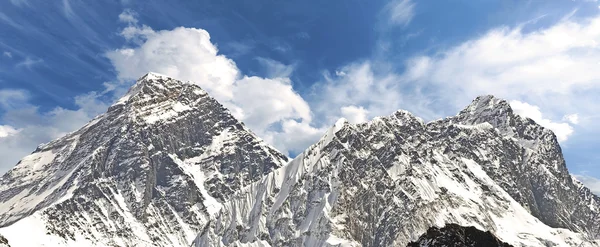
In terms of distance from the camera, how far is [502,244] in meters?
48.8

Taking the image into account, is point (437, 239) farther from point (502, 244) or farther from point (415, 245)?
point (502, 244)

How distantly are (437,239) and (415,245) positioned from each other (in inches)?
68.8

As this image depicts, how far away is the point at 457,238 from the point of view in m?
47.1

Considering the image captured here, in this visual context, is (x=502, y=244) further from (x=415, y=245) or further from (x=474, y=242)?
(x=415, y=245)

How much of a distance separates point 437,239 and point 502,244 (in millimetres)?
5320

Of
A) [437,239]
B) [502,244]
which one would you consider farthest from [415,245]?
[502,244]

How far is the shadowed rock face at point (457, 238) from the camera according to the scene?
47.2 metres

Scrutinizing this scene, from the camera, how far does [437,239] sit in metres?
47.8

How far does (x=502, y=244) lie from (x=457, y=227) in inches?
163

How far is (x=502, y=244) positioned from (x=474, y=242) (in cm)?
277

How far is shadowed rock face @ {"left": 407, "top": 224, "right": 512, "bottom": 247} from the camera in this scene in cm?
4716

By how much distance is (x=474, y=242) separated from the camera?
156 feet

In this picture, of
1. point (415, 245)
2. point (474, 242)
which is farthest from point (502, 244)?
point (415, 245)

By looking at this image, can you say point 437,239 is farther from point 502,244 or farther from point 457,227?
point 502,244
